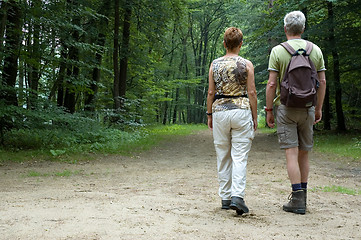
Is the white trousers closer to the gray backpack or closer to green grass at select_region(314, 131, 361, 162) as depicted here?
the gray backpack

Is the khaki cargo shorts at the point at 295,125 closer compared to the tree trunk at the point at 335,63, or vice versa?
the khaki cargo shorts at the point at 295,125

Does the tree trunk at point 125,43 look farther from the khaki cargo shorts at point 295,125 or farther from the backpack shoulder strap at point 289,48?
the khaki cargo shorts at point 295,125

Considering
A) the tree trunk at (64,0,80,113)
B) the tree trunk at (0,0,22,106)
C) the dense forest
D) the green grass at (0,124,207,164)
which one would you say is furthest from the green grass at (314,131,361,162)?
the tree trunk at (0,0,22,106)

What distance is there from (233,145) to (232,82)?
2.37ft

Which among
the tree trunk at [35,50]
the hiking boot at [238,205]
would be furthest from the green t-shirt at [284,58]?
the tree trunk at [35,50]

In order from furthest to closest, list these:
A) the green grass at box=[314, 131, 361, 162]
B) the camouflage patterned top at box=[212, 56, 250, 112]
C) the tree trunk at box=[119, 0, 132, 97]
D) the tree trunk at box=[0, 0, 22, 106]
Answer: the tree trunk at box=[119, 0, 132, 97]
the green grass at box=[314, 131, 361, 162]
the tree trunk at box=[0, 0, 22, 106]
the camouflage patterned top at box=[212, 56, 250, 112]

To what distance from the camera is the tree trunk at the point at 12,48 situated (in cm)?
970

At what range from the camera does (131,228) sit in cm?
308

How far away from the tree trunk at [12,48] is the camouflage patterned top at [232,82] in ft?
23.8

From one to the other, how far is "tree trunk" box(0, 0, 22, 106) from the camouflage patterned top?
23.8 feet

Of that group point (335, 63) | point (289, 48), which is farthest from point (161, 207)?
point (335, 63)

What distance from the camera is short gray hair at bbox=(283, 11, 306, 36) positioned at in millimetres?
4090

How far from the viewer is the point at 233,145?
3986 mm

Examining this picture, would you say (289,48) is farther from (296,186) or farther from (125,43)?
(125,43)
